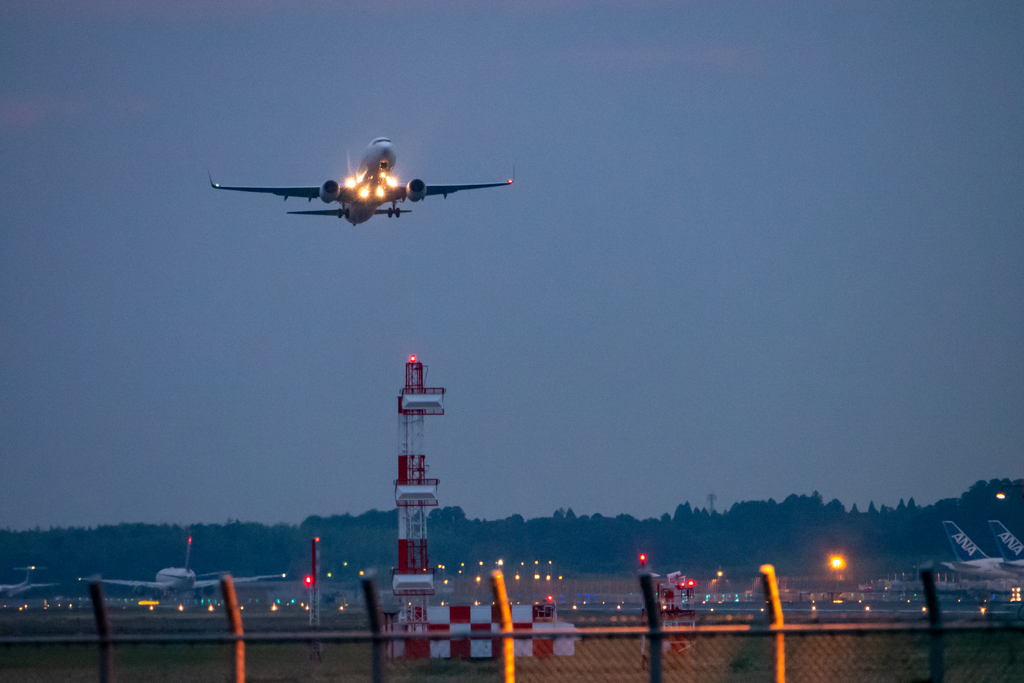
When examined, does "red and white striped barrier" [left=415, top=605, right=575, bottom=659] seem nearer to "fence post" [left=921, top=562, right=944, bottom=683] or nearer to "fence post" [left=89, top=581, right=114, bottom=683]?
"fence post" [left=921, top=562, right=944, bottom=683]

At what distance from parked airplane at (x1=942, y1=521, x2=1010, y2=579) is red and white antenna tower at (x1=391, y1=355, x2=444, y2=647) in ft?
149

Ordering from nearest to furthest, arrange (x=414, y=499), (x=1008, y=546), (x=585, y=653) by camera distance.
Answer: (x=585, y=653) < (x=414, y=499) < (x=1008, y=546)

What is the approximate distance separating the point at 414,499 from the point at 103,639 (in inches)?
813

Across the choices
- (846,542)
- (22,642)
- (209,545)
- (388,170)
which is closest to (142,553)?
(209,545)

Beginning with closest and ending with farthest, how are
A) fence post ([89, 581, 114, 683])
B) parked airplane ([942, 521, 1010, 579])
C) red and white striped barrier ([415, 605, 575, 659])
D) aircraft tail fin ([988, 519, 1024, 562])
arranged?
fence post ([89, 581, 114, 683])
red and white striped barrier ([415, 605, 575, 659])
aircraft tail fin ([988, 519, 1024, 562])
parked airplane ([942, 521, 1010, 579])

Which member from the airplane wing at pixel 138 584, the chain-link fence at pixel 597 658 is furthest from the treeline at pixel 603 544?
the chain-link fence at pixel 597 658

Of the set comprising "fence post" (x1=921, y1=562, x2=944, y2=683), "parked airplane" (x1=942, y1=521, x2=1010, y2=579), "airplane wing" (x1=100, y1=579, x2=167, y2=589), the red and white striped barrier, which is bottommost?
"airplane wing" (x1=100, y1=579, x2=167, y2=589)

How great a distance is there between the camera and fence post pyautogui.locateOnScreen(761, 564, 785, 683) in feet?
26.0

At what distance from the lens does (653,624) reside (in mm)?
7562

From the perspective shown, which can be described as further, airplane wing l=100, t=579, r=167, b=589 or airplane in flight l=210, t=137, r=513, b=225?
airplane wing l=100, t=579, r=167, b=589

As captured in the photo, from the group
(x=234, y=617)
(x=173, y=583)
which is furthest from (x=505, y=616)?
(x=173, y=583)

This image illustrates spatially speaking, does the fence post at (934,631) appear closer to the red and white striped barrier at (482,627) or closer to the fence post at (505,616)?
the fence post at (505,616)

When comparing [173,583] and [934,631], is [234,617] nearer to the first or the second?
[934,631]

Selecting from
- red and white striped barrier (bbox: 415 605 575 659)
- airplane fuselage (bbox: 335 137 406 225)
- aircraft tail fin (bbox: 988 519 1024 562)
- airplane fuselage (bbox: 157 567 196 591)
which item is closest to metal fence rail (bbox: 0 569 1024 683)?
red and white striped barrier (bbox: 415 605 575 659)
